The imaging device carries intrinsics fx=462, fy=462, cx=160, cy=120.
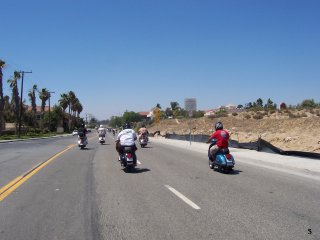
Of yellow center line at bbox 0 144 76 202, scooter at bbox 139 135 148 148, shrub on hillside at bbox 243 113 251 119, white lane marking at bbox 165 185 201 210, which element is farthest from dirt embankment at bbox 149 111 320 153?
white lane marking at bbox 165 185 201 210

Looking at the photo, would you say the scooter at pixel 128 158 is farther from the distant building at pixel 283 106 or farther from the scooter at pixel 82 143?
the distant building at pixel 283 106

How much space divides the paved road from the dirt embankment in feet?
53.6

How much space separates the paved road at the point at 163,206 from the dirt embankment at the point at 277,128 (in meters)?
16.3

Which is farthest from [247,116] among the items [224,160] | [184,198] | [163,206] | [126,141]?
[163,206]

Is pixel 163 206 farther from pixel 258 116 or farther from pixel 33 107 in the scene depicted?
pixel 33 107

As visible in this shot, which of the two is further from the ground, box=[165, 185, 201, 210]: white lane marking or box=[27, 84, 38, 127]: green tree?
box=[27, 84, 38, 127]: green tree

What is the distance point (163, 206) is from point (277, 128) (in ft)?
148

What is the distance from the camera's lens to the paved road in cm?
732

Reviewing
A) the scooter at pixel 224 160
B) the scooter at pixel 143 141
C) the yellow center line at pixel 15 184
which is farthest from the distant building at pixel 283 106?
the yellow center line at pixel 15 184

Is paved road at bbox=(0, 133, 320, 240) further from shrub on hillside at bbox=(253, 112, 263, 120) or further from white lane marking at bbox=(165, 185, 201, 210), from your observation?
shrub on hillside at bbox=(253, 112, 263, 120)

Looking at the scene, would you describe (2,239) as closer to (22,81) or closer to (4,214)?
(4,214)

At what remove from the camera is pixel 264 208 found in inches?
357

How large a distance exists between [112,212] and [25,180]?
20.0 ft

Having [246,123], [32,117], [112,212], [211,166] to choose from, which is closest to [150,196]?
[112,212]
